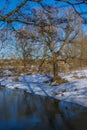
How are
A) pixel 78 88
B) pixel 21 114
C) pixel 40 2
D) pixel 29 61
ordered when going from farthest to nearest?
1. pixel 29 61
2. pixel 78 88
3. pixel 21 114
4. pixel 40 2

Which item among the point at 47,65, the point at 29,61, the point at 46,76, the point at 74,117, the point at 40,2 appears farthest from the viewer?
the point at 46,76

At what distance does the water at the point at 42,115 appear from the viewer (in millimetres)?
8945

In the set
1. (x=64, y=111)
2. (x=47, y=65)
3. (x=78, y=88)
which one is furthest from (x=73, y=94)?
(x=47, y=65)

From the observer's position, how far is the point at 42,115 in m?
10.7

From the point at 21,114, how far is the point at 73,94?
16.6 ft

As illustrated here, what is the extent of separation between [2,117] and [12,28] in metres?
4.68

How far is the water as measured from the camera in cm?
895

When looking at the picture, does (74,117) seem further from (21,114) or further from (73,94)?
(73,94)

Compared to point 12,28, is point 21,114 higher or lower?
lower

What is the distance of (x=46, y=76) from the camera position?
2669 cm

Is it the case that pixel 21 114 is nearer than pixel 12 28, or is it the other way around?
pixel 12 28

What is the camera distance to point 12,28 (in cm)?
746

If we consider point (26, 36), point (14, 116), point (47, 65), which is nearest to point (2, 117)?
point (14, 116)

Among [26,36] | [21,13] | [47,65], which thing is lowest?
[47,65]
